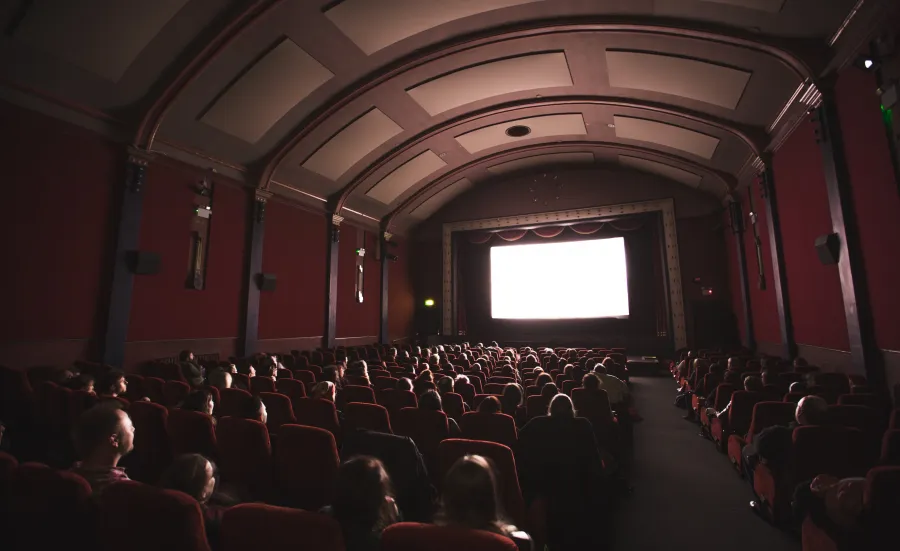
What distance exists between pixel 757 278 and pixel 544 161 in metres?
7.66

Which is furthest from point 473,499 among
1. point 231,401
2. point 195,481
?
point 231,401

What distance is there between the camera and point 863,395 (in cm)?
374

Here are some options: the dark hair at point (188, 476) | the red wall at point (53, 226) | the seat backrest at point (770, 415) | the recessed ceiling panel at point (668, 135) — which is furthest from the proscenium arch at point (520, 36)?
the dark hair at point (188, 476)

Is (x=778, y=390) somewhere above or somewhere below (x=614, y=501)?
above

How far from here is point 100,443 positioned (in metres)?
1.94

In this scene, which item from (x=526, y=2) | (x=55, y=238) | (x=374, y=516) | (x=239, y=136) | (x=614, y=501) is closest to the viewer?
(x=374, y=516)

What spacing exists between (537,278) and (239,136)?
11.0m

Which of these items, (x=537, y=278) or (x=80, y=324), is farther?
(x=537, y=278)

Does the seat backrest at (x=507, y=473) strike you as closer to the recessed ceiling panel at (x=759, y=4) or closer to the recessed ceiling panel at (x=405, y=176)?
the recessed ceiling panel at (x=759, y=4)

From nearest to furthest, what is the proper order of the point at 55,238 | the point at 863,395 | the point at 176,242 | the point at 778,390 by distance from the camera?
the point at 863,395, the point at 778,390, the point at 55,238, the point at 176,242

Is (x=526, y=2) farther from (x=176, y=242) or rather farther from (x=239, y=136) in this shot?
(x=176, y=242)

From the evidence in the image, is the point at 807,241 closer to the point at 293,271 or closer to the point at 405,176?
the point at 405,176

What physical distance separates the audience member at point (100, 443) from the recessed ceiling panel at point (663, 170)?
1377cm

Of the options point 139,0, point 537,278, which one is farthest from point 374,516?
point 537,278
